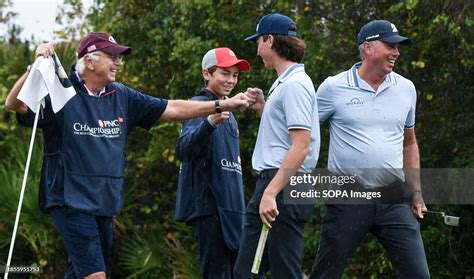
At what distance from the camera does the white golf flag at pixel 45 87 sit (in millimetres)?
7113

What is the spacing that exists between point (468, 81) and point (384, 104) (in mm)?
4865

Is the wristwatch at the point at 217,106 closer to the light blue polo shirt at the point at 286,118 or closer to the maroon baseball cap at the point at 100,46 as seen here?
the light blue polo shirt at the point at 286,118

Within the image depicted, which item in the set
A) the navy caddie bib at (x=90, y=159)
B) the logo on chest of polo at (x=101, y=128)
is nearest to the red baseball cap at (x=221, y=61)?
the logo on chest of polo at (x=101, y=128)

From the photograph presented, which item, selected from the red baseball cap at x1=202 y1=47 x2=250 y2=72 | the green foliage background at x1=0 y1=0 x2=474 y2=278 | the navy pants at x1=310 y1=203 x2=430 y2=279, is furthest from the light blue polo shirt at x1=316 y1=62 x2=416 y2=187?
the green foliage background at x1=0 y1=0 x2=474 y2=278

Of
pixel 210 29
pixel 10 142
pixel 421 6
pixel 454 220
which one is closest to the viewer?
pixel 454 220

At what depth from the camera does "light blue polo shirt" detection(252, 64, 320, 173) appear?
6973 millimetres

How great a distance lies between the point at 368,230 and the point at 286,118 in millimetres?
1037

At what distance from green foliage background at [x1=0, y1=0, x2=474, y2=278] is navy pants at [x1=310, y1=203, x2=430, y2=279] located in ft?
14.4

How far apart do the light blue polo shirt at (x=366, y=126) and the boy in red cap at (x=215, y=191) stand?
85 centimetres

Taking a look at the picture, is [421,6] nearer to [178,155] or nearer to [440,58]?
[440,58]

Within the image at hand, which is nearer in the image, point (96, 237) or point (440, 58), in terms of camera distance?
point (96, 237)

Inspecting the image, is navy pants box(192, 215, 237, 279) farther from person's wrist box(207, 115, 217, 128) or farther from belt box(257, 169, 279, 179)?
belt box(257, 169, 279, 179)

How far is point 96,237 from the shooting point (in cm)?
733

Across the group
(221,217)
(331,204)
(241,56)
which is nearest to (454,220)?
(331,204)
